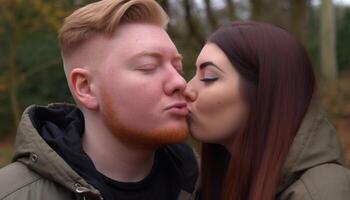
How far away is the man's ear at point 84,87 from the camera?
269 cm

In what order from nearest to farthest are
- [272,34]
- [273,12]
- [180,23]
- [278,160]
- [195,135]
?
[278,160] → [272,34] → [195,135] → [180,23] → [273,12]

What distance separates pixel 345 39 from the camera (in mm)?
19484

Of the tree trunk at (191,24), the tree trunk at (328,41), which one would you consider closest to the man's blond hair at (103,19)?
the tree trunk at (191,24)

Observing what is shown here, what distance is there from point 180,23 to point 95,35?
8.46 meters

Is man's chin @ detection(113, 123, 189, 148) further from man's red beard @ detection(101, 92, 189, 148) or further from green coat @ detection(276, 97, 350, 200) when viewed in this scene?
green coat @ detection(276, 97, 350, 200)

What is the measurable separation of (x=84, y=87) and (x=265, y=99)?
778 millimetres

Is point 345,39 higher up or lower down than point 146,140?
lower down

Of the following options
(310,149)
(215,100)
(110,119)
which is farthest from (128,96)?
(310,149)

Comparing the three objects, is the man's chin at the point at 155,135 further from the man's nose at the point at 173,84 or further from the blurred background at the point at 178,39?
the blurred background at the point at 178,39

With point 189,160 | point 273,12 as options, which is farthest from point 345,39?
point 189,160

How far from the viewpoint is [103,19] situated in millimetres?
2625

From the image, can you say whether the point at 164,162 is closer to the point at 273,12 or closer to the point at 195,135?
the point at 195,135

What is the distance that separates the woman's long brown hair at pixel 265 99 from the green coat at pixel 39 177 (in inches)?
22.5

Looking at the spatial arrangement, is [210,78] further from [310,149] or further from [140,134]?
[310,149]
